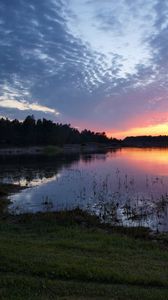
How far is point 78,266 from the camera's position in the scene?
31.3ft

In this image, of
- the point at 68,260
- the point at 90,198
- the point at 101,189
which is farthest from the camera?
the point at 101,189

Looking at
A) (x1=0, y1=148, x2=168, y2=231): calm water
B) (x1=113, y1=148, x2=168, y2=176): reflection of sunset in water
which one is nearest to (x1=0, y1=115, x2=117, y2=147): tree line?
(x1=113, y1=148, x2=168, y2=176): reflection of sunset in water

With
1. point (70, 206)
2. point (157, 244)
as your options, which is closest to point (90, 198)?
point (70, 206)

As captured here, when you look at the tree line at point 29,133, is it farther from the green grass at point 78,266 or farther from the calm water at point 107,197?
the green grass at point 78,266

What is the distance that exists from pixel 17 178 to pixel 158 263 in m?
32.5

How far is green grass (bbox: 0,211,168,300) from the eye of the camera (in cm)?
792

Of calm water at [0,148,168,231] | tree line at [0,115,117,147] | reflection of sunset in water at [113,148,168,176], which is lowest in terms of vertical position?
calm water at [0,148,168,231]

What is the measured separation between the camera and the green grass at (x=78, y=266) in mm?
7922

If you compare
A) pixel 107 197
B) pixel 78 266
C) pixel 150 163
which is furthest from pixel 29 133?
pixel 78 266

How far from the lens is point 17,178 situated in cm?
4225

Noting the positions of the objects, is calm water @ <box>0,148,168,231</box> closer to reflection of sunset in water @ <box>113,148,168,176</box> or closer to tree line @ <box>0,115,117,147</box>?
reflection of sunset in water @ <box>113,148,168,176</box>

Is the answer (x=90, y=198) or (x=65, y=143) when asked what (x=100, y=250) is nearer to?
(x=90, y=198)

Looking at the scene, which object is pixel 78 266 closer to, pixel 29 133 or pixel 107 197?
pixel 107 197

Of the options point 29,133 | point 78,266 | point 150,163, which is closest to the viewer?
point 78,266
